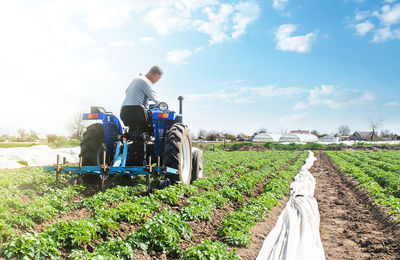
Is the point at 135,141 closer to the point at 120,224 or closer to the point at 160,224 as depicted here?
the point at 120,224

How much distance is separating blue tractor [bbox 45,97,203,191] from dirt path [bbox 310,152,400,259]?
350cm

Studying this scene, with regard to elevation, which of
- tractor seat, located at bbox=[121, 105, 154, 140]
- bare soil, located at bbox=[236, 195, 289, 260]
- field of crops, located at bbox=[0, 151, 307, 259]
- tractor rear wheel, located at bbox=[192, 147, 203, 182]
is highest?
tractor seat, located at bbox=[121, 105, 154, 140]

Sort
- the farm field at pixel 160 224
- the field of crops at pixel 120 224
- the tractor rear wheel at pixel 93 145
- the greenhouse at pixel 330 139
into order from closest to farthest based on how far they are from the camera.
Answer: the field of crops at pixel 120 224 → the farm field at pixel 160 224 → the tractor rear wheel at pixel 93 145 → the greenhouse at pixel 330 139

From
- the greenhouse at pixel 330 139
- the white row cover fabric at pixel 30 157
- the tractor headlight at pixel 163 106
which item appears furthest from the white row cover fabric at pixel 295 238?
the greenhouse at pixel 330 139

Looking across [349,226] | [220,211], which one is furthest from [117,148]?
[349,226]

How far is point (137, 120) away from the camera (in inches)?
259

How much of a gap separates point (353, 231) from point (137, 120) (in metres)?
5.34

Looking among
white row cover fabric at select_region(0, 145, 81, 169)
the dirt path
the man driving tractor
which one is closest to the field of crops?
the dirt path

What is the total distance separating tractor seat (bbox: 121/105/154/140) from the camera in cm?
648

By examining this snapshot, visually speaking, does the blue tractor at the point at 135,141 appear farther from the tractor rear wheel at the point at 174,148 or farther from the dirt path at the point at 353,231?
the dirt path at the point at 353,231

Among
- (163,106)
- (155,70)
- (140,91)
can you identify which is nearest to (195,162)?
(163,106)

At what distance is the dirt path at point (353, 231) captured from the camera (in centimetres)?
536

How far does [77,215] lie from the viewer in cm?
553

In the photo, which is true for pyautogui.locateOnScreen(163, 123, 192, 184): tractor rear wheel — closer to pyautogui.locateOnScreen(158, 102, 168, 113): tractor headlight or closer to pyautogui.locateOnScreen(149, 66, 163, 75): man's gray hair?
pyautogui.locateOnScreen(158, 102, 168, 113): tractor headlight
